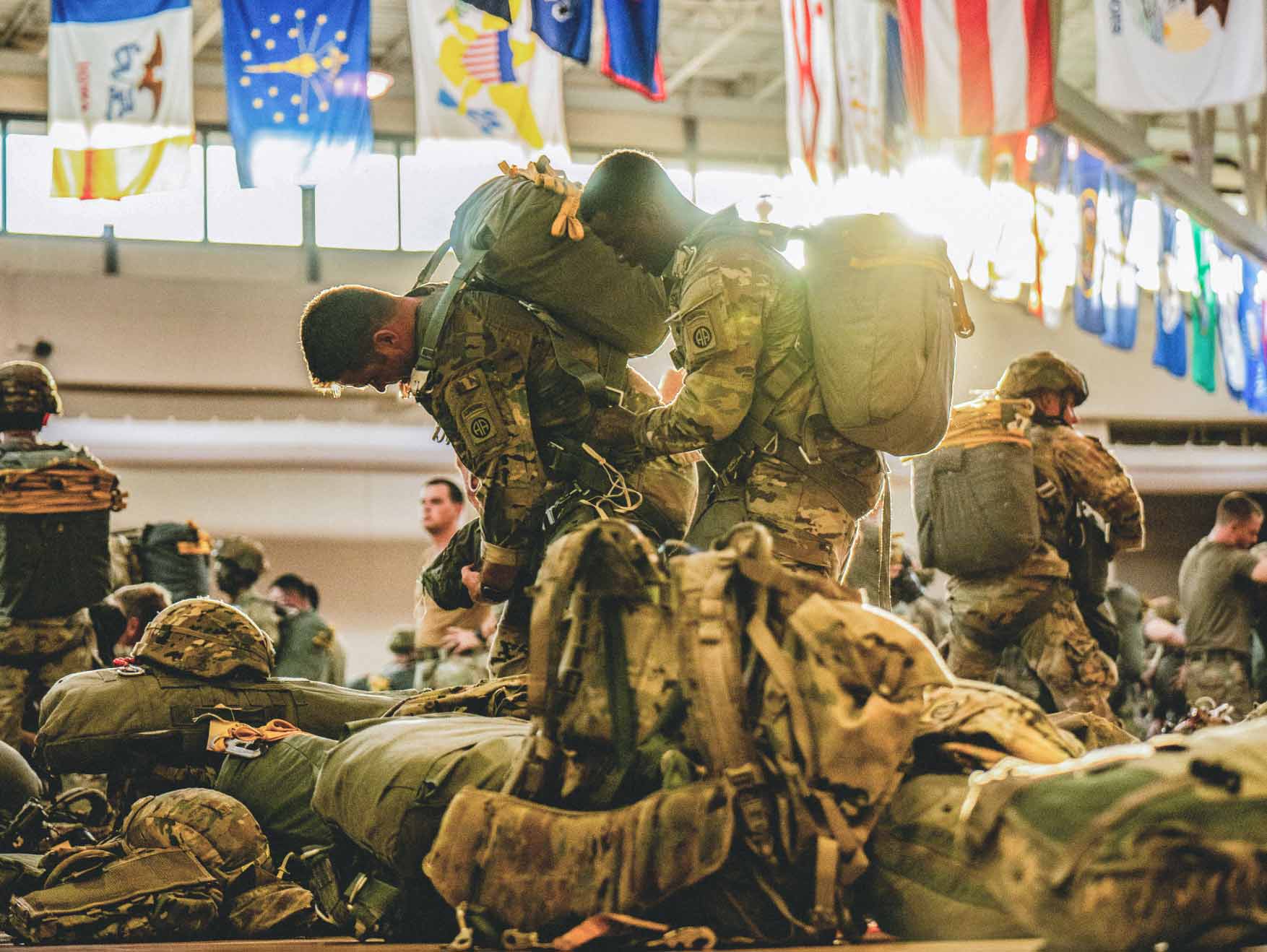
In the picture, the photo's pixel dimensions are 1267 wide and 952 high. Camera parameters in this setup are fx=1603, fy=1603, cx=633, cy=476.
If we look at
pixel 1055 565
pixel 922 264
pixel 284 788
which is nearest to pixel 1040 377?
pixel 1055 565

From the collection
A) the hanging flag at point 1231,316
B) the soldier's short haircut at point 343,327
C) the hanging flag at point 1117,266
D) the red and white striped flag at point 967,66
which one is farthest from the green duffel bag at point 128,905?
the hanging flag at point 1231,316

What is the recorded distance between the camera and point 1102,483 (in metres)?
6.52

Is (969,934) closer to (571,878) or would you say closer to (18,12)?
(571,878)

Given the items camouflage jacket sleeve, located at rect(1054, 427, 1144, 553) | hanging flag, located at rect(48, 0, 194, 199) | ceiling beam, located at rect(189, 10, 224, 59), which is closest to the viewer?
camouflage jacket sleeve, located at rect(1054, 427, 1144, 553)

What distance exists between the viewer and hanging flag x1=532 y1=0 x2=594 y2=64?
8617mm

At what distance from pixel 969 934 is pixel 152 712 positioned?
2.41 metres

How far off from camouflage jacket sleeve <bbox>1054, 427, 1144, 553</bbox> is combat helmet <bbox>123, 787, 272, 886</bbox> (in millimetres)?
3975

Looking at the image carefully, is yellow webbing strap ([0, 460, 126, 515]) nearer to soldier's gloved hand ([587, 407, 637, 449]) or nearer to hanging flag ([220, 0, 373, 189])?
soldier's gloved hand ([587, 407, 637, 449])

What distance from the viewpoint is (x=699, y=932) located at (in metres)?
2.59

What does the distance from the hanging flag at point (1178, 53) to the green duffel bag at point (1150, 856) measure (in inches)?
323

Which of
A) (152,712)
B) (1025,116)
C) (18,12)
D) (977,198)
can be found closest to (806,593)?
(152,712)

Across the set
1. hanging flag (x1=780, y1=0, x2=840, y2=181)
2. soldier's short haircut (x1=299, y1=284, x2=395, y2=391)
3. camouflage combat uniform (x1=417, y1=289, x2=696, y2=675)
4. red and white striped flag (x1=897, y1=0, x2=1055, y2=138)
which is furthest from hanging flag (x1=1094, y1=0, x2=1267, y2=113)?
soldier's short haircut (x1=299, y1=284, x2=395, y2=391)

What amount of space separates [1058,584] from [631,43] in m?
4.19

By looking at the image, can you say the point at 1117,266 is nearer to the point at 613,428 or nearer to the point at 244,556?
the point at 244,556
